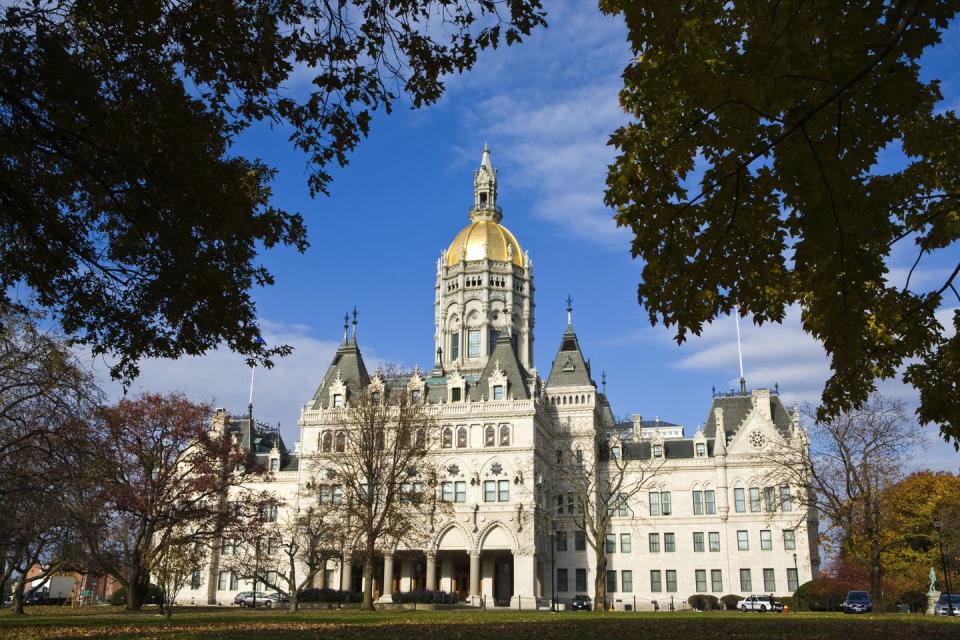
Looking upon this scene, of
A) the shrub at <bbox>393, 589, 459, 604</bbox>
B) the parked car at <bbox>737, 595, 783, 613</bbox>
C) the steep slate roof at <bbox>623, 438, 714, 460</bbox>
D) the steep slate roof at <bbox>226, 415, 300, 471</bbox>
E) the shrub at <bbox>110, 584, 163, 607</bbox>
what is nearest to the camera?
the shrub at <bbox>393, 589, 459, 604</bbox>

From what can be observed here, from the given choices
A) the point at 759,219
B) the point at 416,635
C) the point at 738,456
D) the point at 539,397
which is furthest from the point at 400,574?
the point at 759,219

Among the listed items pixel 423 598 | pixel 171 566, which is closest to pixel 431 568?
pixel 423 598

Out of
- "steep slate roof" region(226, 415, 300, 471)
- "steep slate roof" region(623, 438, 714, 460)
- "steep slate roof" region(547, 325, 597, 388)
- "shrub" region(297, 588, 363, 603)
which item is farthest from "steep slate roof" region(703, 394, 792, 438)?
"steep slate roof" region(226, 415, 300, 471)

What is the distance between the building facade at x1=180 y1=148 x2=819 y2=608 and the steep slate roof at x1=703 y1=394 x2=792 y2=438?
0.10 meters

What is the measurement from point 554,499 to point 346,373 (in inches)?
791

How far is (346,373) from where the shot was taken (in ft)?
230

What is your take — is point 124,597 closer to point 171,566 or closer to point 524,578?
point 171,566

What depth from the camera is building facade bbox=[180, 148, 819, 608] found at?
201 ft

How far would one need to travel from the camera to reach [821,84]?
30.3ft

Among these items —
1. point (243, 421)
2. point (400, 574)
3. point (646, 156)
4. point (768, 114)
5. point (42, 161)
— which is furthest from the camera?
point (243, 421)

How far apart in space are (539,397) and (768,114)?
194ft

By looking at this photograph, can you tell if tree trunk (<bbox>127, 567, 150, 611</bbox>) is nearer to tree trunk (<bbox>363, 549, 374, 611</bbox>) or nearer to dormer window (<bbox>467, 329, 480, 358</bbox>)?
tree trunk (<bbox>363, 549, 374, 611</bbox>)

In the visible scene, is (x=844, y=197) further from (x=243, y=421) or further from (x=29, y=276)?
(x=243, y=421)

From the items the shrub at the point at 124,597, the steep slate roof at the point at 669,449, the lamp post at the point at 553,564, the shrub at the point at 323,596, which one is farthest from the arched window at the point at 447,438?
the shrub at the point at 124,597
